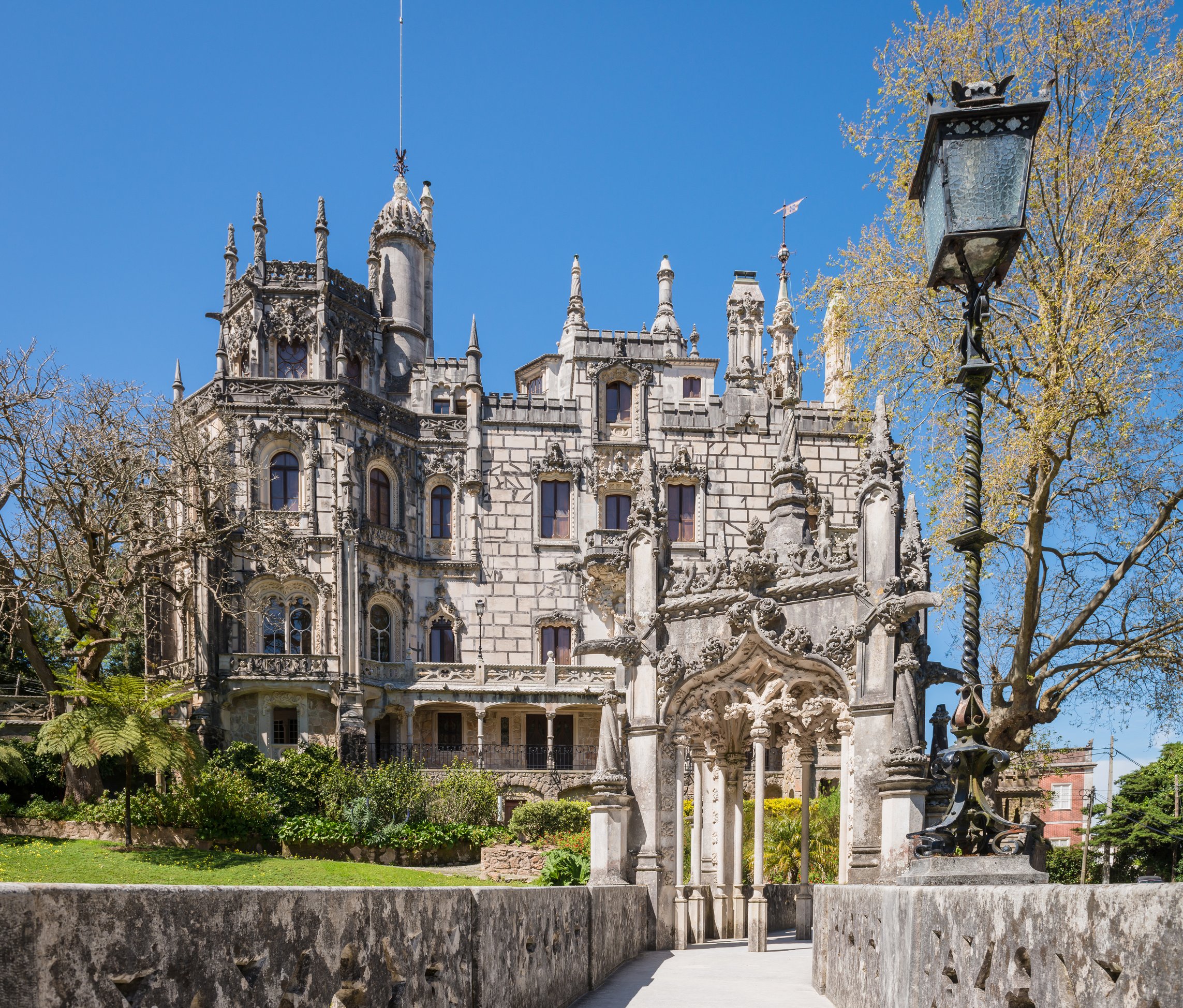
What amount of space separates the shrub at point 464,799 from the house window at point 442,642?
6.27 meters

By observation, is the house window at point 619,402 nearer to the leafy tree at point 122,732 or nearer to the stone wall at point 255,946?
the leafy tree at point 122,732

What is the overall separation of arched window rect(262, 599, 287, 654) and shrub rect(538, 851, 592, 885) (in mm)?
19707

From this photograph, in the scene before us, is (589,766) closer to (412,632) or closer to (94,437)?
(412,632)

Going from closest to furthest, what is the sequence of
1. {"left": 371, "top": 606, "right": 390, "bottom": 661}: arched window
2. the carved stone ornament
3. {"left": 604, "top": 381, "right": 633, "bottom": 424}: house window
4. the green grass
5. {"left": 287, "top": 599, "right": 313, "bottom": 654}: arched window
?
the green grass
{"left": 287, "top": 599, "right": 313, "bottom": 654}: arched window
{"left": 371, "top": 606, "right": 390, "bottom": 661}: arched window
the carved stone ornament
{"left": 604, "top": 381, "right": 633, "bottom": 424}: house window

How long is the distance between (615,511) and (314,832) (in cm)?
1755

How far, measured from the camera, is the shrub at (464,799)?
34.6m

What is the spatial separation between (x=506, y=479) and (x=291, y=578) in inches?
353

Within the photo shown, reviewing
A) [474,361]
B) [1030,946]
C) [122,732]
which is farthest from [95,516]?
[1030,946]

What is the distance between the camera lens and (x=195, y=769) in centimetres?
2833

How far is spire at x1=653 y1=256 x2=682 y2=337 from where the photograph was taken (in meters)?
48.6

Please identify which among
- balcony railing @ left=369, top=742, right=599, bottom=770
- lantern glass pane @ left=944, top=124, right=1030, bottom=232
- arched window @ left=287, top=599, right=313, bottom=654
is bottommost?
balcony railing @ left=369, top=742, right=599, bottom=770

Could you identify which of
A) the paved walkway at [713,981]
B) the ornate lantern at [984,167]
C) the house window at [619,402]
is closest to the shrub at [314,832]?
the paved walkway at [713,981]

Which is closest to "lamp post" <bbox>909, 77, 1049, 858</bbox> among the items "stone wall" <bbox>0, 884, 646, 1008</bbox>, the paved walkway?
A: "stone wall" <bbox>0, 884, 646, 1008</bbox>

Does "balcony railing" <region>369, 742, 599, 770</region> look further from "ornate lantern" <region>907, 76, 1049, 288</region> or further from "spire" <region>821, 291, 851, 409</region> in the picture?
"ornate lantern" <region>907, 76, 1049, 288</region>
